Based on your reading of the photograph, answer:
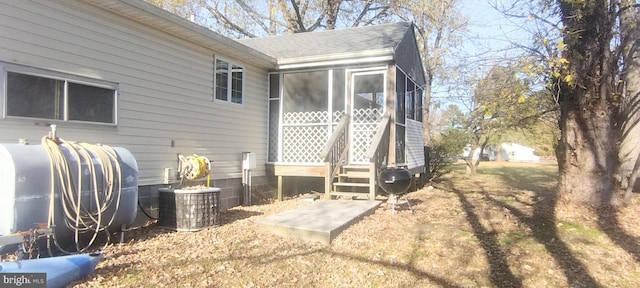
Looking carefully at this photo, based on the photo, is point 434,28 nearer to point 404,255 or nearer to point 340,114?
point 340,114

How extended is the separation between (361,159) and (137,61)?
16.9 ft

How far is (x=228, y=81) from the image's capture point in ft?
27.2

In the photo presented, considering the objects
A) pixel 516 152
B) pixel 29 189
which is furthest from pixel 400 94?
pixel 516 152

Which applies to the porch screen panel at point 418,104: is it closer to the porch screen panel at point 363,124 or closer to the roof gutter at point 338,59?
the porch screen panel at point 363,124

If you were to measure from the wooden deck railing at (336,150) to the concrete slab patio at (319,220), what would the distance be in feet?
2.63

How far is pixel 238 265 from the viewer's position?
4.21m

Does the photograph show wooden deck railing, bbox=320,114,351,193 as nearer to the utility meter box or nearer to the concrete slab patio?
the concrete slab patio

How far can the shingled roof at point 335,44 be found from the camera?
9008mm

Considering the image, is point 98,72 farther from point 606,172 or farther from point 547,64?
point 606,172

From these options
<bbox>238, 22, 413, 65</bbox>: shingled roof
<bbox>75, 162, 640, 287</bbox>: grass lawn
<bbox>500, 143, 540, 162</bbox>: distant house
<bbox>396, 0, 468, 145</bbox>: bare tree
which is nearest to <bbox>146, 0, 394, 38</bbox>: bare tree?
<bbox>396, 0, 468, 145</bbox>: bare tree

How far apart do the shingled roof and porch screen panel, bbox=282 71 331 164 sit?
0.53 m

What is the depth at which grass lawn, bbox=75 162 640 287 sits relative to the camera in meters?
3.89

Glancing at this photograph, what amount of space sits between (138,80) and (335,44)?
5528 millimetres

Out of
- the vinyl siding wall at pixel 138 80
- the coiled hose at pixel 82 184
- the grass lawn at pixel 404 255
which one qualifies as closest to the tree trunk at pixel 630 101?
the grass lawn at pixel 404 255
